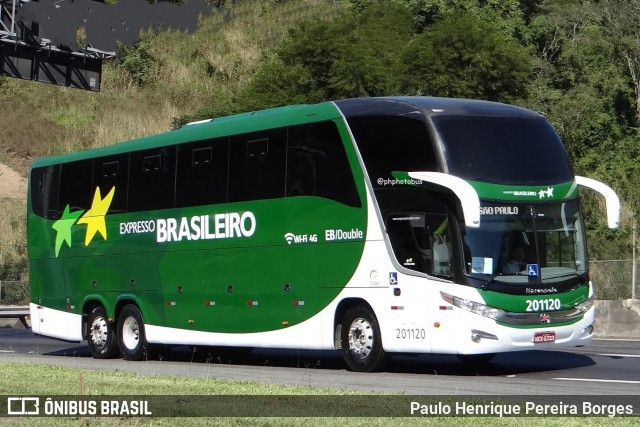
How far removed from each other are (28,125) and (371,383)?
58281mm

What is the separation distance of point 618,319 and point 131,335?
1139 cm

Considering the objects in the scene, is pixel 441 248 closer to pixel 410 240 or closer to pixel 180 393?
pixel 410 240

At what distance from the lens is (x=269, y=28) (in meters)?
83.5

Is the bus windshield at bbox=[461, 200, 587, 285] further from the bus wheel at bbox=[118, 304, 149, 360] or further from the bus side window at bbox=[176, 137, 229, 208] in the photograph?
the bus wheel at bbox=[118, 304, 149, 360]

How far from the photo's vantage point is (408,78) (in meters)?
47.4

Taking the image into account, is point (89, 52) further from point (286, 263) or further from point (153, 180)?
point (286, 263)

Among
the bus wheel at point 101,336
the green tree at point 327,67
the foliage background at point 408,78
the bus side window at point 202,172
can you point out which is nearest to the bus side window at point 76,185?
the bus wheel at point 101,336

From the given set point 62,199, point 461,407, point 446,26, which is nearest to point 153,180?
point 62,199

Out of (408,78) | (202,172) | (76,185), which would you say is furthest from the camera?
(408,78)

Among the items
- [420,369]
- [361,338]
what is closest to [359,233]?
[361,338]

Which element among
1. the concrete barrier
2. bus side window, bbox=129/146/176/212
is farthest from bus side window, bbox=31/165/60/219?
the concrete barrier

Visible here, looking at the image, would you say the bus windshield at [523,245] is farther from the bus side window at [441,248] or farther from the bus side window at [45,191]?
the bus side window at [45,191]

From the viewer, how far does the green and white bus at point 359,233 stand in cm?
1695

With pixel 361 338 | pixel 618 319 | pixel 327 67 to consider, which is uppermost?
pixel 327 67
